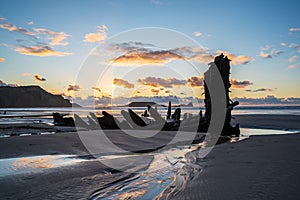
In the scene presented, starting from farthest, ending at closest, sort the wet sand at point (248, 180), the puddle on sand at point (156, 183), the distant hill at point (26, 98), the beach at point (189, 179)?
the distant hill at point (26, 98) < the puddle on sand at point (156, 183) < the beach at point (189, 179) < the wet sand at point (248, 180)

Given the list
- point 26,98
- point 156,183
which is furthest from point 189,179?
point 26,98

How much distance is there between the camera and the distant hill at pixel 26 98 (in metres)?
156

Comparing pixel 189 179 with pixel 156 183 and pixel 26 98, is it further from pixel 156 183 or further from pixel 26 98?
pixel 26 98

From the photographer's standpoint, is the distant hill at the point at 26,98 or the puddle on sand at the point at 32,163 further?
the distant hill at the point at 26,98

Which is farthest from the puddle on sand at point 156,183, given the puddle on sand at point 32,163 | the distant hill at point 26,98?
the distant hill at point 26,98

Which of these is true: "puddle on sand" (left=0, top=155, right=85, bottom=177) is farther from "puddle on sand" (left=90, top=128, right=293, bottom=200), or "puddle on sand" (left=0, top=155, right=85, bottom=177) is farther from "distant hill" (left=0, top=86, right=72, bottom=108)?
"distant hill" (left=0, top=86, right=72, bottom=108)

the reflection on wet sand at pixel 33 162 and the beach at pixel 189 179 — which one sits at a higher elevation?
the beach at pixel 189 179

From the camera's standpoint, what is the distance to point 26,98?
163 meters

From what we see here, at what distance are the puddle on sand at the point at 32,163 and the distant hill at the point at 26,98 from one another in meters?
171

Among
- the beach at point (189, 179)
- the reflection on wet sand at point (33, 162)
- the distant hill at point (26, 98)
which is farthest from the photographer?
the distant hill at point (26, 98)

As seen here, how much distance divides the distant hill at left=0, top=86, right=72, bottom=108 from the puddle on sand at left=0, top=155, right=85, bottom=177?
6745 inches

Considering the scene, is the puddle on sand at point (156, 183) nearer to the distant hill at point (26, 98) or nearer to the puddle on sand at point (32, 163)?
the puddle on sand at point (32, 163)

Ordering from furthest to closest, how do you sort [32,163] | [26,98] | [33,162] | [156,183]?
[26,98] < [33,162] < [32,163] < [156,183]

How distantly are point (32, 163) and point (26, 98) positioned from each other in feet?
583
